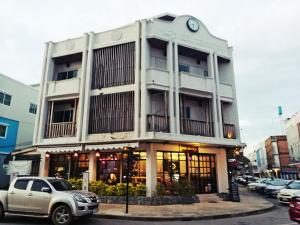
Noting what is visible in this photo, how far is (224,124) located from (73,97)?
11.5 m

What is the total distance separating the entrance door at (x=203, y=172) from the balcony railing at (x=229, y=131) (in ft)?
6.71

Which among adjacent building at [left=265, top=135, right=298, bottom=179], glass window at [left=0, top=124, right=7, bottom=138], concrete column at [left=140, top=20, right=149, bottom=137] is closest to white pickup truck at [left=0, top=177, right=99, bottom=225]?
concrete column at [left=140, top=20, right=149, bottom=137]

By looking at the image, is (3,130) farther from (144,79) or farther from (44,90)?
(144,79)

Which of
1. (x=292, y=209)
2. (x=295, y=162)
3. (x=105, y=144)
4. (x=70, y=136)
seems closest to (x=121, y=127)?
(x=105, y=144)

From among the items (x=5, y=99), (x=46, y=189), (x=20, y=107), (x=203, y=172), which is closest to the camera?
(x=46, y=189)

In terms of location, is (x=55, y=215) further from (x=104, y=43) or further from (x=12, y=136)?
(x=12, y=136)

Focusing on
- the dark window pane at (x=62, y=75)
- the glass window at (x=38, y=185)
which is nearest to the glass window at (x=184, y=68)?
the dark window pane at (x=62, y=75)

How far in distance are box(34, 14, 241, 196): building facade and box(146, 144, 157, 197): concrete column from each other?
62mm

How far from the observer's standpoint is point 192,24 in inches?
758

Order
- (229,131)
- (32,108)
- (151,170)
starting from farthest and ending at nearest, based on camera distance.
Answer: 1. (32,108)
2. (229,131)
3. (151,170)

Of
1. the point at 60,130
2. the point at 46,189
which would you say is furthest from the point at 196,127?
the point at 46,189

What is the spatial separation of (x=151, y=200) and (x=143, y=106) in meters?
5.68

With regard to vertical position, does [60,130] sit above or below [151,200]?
above

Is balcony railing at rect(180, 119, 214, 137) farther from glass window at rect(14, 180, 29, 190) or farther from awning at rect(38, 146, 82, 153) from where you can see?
glass window at rect(14, 180, 29, 190)
